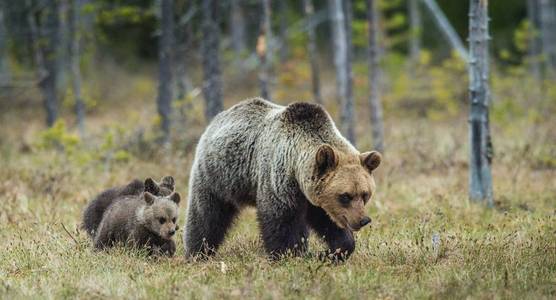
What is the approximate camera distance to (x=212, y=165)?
765cm

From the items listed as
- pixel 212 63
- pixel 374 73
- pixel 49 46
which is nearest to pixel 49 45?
pixel 49 46

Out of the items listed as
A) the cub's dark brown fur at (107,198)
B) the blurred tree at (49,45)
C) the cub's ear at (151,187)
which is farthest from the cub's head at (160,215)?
the blurred tree at (49,45)

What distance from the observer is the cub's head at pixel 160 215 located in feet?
Answer: 24.3

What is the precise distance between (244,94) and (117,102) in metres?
4.79

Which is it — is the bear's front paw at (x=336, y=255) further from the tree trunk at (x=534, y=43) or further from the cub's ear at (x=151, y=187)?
the tree trunk at (x=534, y=43)

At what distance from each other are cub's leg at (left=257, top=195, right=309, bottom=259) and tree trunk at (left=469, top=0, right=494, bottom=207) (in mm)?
4121

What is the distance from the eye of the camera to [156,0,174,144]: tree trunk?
14.9 metres

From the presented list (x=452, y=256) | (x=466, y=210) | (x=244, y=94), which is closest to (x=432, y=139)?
(x=466, y=210)

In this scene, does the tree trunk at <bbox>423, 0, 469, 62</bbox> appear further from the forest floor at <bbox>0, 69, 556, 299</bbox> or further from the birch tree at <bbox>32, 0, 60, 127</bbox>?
the birch tree at <bbox>32, 0, 60, 127</bbox>

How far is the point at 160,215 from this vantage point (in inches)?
294

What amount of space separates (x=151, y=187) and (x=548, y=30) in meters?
21.1

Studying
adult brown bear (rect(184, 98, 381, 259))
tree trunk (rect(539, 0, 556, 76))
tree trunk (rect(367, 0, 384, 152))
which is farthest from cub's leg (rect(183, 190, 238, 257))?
tree trunk (rect(539, 0, 556, 76))

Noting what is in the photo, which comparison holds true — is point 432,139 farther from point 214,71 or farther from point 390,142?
point 214,71

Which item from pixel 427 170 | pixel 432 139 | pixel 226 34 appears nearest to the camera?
pixel 427 170
